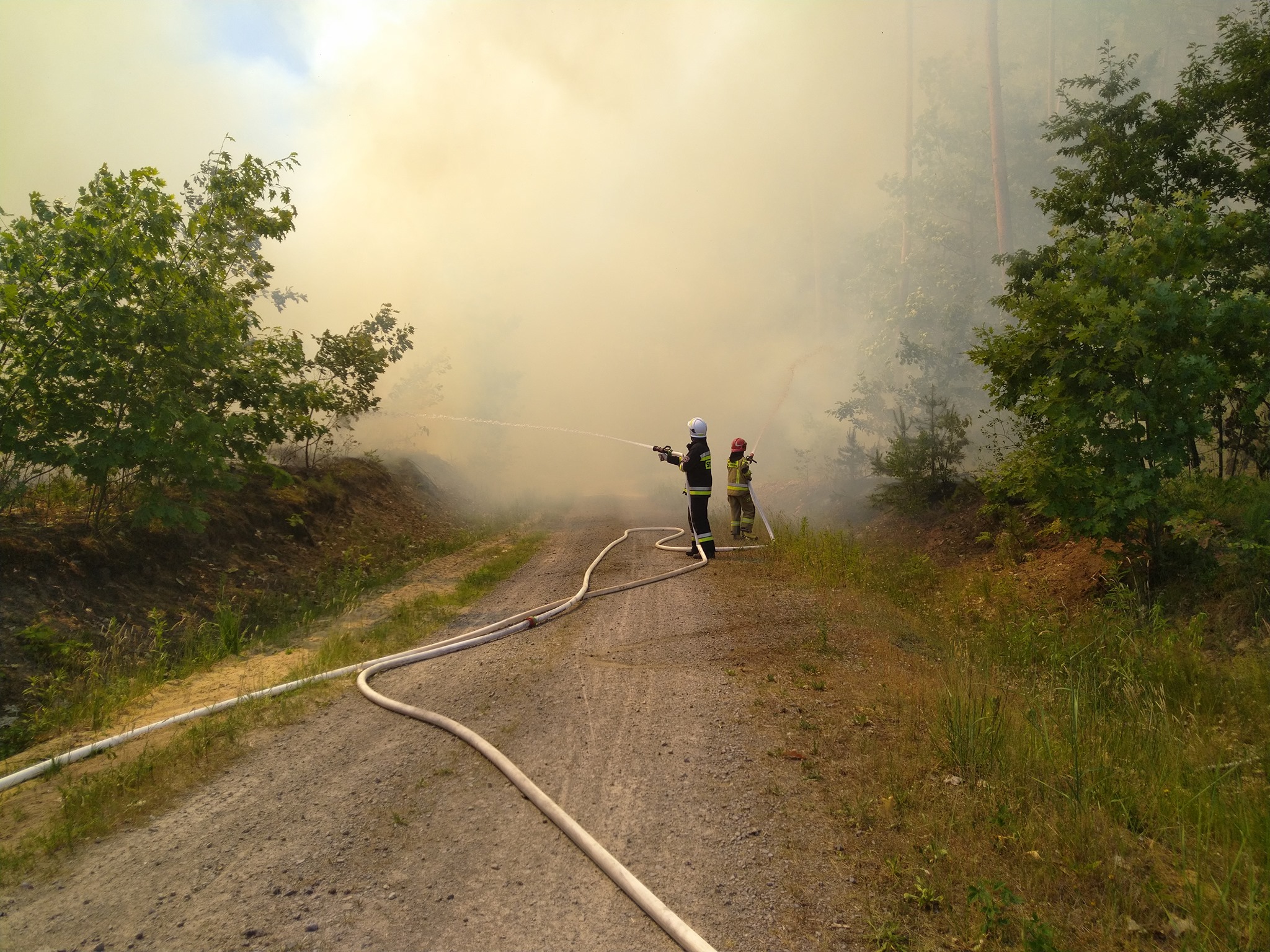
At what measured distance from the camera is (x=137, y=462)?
7617mm

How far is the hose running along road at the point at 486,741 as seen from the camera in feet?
9.47

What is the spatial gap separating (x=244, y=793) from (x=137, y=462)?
5.32 meters

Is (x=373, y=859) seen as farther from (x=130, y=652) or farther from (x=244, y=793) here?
(x=130, y=652)

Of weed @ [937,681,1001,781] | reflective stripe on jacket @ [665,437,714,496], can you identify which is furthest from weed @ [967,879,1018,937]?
reflective stripe on jacket @ [665,437,714,496]

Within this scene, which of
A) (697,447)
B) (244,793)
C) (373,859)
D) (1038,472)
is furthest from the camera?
(697,447)

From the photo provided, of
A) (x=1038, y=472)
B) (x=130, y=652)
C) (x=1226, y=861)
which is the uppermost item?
(x=1038, y=472)

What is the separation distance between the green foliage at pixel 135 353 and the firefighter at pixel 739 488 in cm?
734

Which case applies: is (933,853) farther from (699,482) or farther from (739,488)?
(739,488)

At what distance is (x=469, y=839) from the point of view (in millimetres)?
3461

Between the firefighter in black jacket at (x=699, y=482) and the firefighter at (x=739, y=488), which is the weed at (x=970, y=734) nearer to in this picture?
the firefighter in black jacket at (x=699, y=482)

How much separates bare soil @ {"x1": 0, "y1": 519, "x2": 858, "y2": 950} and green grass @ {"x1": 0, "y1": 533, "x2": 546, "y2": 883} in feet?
0.61

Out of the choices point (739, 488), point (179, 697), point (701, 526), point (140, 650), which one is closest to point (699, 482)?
point (701, 526)

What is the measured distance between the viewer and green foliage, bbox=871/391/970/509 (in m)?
13.3

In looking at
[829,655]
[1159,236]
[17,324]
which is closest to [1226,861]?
[829,655]
